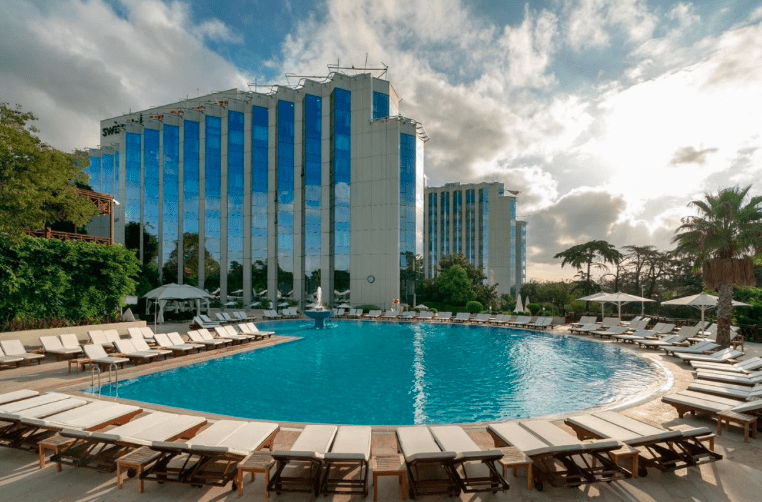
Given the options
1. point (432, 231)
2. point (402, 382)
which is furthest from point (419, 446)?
point (432, 231)

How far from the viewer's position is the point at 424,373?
40.0 feet

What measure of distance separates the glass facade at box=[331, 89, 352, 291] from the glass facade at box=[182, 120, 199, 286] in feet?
50.8

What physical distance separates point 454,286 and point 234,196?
2402cm

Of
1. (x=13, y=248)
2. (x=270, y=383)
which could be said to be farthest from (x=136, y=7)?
(x=270, y=383)

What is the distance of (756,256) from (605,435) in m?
14.7

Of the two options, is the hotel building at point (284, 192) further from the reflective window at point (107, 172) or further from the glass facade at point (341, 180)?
the reflective window at point (107, 172)

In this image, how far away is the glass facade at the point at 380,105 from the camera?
35.3 m

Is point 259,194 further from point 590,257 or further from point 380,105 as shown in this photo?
point 590,257

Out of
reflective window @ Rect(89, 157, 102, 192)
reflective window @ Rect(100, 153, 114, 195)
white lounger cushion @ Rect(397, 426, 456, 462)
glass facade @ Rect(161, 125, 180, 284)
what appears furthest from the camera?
reflective window @ Rect(89, 157, 102, 192)

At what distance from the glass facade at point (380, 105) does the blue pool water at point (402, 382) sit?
978 inches

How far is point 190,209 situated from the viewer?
39.0 m

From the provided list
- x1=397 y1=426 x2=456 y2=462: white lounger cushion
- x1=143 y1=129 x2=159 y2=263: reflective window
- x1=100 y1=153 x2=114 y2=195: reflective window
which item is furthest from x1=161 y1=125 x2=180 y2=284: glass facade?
x1=397 y1=426 x2=456 y2=462: white lounger cushion

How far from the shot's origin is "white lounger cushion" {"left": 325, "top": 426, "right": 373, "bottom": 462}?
4293 mm

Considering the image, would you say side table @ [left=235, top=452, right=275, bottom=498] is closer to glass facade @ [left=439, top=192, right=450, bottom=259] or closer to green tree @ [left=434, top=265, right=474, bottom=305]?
green tree @ [left=434, top=265, right=474, bottom=305]
